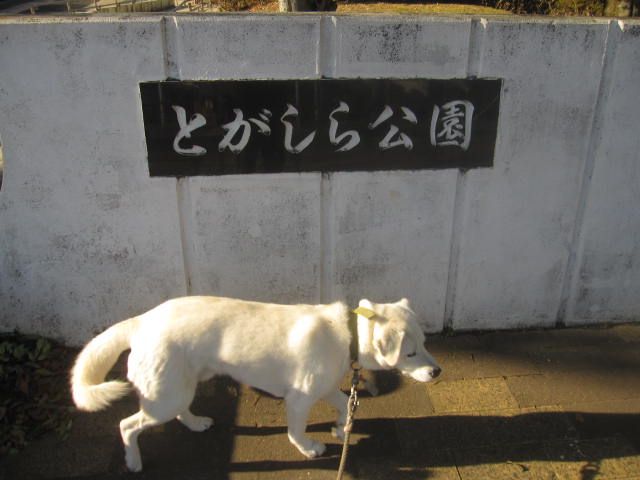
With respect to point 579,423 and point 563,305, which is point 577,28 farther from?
point 579,423

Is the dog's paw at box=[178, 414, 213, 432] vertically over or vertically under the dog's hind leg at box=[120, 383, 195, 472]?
under

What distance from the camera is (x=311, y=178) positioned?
4410mm

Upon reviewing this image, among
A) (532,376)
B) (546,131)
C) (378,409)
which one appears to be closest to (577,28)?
(546,131)

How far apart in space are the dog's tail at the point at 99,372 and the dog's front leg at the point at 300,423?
1035 mm

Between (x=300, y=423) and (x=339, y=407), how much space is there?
42cm

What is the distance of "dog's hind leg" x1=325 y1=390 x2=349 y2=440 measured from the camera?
3.79 metres

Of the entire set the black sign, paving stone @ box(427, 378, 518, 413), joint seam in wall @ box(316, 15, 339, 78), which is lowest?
paving stone @ box(427, 378, 518, 413)

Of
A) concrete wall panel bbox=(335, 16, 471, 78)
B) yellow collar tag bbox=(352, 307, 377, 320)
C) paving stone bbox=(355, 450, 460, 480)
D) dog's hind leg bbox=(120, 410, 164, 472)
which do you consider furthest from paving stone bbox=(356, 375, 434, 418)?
concrete wall panel bbox=(335, 16, 471, 78)

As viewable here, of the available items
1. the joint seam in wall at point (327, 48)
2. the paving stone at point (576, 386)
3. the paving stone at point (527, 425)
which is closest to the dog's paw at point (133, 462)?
the paving stone at point (527, 425)

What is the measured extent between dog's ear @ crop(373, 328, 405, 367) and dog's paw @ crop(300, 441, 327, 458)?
0.92 m

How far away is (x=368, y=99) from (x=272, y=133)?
2.63 ft

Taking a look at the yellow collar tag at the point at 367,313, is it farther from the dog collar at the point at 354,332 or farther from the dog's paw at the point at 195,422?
the dog's paw at the point at 195,422

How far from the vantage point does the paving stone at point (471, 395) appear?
421 centimetres

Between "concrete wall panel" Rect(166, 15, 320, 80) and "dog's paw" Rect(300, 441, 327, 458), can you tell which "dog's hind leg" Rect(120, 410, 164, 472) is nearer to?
"dog's paw" Rect(300, 441, 327, 458)
